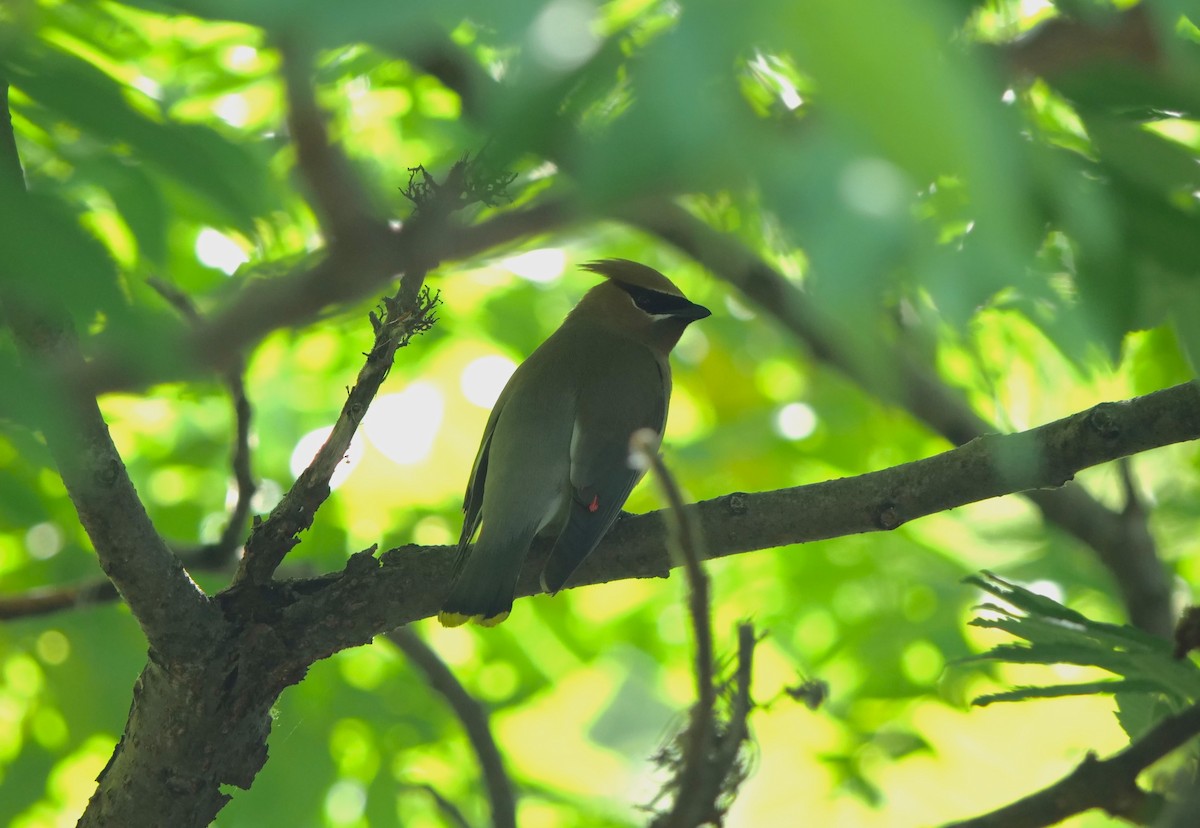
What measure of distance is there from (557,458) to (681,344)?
2751mm

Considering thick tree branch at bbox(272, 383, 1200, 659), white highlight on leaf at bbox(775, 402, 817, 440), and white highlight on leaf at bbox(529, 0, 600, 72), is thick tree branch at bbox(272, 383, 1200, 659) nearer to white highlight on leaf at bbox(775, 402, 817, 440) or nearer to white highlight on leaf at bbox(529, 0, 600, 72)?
white highlight on leaf at bbox(529, 0, 600, 72)

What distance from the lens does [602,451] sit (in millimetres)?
3969

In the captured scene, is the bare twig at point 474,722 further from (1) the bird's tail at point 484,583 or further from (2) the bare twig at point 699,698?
(2) the bare twig at point 699,698

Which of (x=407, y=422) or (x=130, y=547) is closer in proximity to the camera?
(x=130, y=547)

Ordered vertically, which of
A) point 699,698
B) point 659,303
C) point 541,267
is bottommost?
point 699,698

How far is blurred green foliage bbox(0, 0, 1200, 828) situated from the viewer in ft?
3.33

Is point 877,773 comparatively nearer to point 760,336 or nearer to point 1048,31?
point 760,336

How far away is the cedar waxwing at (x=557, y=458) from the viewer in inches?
131

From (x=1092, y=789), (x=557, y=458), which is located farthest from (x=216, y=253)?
(x=1092, y=789)

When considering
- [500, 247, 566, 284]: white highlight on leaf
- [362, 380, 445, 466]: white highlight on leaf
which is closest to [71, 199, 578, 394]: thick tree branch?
[362, 380, 445, 466]: white highlight on leaf

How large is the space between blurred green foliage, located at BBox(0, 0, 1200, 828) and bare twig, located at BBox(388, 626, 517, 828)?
0.64m

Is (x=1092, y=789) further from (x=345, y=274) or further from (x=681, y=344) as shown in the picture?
(x=681, y=344)

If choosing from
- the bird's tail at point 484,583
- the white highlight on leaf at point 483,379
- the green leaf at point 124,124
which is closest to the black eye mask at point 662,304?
the white highlight on leaf at point 483,379

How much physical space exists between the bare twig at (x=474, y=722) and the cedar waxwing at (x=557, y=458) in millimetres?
294
